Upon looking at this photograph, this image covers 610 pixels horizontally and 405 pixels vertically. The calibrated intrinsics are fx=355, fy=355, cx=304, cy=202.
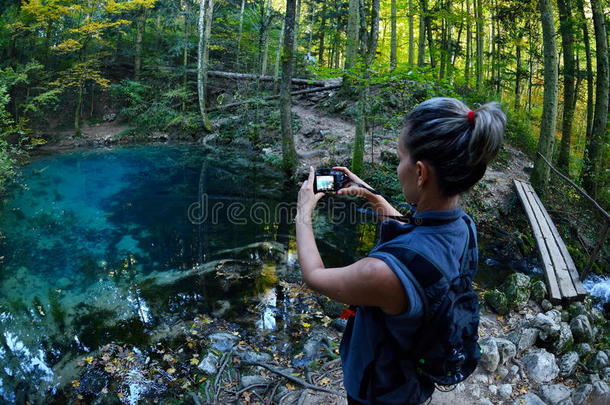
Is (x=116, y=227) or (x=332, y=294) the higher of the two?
(x=332, y=294)

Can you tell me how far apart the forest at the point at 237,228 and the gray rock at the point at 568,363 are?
0.02m

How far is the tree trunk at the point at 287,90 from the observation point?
952cm

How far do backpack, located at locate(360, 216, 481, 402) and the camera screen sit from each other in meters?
0.64

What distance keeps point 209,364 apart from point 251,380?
0.63 metres

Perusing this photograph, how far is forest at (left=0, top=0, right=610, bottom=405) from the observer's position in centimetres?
407

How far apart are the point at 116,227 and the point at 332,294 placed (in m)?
8.64

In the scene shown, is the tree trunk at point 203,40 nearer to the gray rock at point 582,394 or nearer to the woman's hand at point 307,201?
the woman's hand at point 307,201

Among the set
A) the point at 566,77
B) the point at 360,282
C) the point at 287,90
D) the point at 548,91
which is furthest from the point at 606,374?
the point at 566,77

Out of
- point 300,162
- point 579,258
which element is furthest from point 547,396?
point 300,162

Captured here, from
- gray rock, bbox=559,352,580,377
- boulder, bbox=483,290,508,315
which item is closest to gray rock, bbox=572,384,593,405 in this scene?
gray rock, bbox=559,352,580,377

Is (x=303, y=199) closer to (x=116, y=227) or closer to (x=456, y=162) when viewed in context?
(x=456, y=162)

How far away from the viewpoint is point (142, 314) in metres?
5.27

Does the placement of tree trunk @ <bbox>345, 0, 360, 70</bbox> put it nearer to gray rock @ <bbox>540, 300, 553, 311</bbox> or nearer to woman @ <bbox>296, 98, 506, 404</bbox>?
gray rock @ <bbox>540, 300, 553, 311</bbox>

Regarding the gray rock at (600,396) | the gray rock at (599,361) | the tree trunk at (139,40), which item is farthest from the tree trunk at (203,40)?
the gray rock at (600,396)
